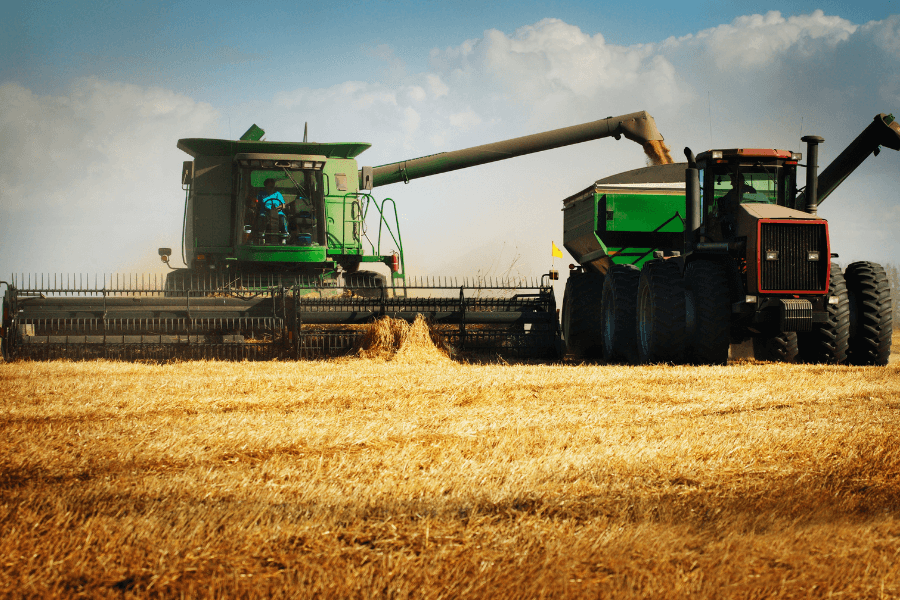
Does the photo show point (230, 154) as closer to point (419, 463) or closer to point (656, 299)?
point (656, 299)

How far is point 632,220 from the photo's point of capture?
10609 mm

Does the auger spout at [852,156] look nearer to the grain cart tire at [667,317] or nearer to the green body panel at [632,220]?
the green body panel at [632,220]

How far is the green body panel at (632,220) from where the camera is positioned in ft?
34.5

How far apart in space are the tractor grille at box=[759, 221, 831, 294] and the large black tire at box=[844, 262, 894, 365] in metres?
0.79

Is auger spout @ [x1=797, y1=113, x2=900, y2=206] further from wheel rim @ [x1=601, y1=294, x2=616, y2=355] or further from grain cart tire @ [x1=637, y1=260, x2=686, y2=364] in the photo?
wheel rim @ [x1=601, y1=294, x2=616, y2=355]

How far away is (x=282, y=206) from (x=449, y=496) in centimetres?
897

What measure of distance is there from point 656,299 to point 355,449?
5.61 meters

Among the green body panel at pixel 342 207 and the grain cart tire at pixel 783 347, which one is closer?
the grain cart tire at pixel 783 347

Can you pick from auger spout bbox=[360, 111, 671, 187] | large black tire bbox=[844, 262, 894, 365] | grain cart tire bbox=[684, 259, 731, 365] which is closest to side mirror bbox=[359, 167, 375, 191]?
auger spout bbox=[360, 111, 671, 187]

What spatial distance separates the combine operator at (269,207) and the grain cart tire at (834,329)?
687 cm

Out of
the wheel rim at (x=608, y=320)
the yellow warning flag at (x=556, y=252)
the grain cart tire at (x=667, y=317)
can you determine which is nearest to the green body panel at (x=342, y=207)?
the yellow warning flag at (x=556, y=252)

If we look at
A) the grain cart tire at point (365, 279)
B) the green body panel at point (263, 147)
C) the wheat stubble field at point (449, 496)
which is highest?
the green body panel at point (263, 147)

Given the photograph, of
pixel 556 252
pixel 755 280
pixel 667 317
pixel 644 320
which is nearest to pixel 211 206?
pixel 556 252

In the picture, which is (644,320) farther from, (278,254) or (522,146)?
(522,146)
